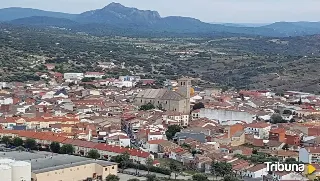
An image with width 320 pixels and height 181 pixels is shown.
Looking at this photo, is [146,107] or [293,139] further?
[146,107]

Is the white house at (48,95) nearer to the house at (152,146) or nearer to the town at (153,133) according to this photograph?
the town at (153,133)

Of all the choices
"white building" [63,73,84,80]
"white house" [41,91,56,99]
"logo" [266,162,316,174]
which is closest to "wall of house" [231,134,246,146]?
"logo" [266,162,316,174]

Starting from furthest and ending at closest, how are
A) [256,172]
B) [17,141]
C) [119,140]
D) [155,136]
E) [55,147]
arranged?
[155,136] < [119,140] < [17,141] < [55,147] < [256,172]

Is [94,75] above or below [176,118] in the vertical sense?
below

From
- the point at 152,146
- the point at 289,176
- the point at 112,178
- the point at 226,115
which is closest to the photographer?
the point at 112,178

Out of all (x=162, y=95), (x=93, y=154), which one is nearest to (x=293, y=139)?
(x=93, y=154)

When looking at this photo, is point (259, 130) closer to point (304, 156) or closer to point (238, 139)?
point (238, 139)

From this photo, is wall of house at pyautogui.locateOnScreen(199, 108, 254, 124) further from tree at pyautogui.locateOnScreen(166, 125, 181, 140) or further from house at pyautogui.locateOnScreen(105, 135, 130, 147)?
house at pyautogui.locateOnScreen(105, 135, 130, 147)

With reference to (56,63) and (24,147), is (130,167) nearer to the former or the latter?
(24,147)
